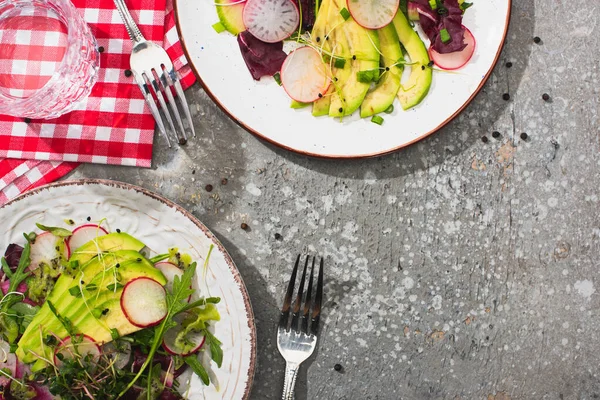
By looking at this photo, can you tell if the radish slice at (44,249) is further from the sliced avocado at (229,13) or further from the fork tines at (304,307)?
the sliced avocado at (229,13)

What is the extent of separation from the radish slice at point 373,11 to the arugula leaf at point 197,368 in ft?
3.33

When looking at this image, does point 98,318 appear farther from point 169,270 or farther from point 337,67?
point 337,67

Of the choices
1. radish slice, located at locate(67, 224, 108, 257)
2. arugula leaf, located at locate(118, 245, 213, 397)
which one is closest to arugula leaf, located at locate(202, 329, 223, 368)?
arugula leaf, located at locate(118, 245, 213, 397)

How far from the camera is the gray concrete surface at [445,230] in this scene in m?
1.74

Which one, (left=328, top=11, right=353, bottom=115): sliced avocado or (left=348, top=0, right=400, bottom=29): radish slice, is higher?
(left=348, top=0, right=400, bottom=29): radish slice

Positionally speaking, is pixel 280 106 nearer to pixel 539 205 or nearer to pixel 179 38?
pixel 179 38

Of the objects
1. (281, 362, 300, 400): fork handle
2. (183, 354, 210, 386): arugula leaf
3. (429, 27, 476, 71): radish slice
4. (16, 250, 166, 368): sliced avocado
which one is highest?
(429, 27, 476, 71): radish slice

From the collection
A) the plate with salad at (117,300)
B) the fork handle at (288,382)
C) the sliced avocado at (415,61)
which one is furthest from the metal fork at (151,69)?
the fork handle at (288,382)

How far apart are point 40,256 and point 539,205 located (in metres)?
1.46

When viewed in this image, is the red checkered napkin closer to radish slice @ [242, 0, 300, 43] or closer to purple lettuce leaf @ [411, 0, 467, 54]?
radish slice @ [242, 0, 300, 43]

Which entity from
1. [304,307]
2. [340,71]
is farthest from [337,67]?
[304,307]

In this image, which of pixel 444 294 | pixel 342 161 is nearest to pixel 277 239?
pixel 342 161

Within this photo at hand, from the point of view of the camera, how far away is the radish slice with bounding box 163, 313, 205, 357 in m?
1.60

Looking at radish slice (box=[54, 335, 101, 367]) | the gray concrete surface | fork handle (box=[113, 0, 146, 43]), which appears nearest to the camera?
radish slice (box=[54, 335, 101, 367])
